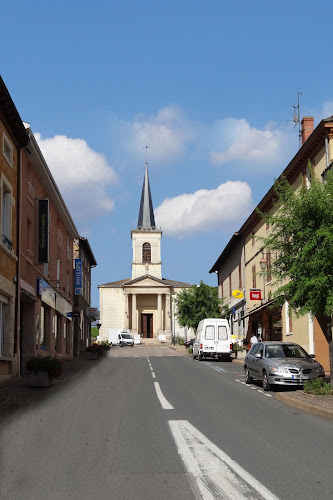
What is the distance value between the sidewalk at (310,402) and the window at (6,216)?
33.9 feet

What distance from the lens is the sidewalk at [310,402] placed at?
39.5ft

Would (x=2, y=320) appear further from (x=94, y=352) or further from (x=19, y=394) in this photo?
(x=94, y=352)

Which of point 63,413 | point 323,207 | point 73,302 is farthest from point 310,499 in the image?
point 73,302

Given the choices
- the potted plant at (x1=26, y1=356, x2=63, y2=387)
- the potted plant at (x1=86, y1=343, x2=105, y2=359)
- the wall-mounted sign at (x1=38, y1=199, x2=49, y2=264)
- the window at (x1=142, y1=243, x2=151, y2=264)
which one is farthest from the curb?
the window at (x1=142, y1=243, x2=151, y2=264)

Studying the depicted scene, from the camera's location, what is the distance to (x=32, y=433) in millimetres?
9398

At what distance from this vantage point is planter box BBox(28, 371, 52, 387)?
18.3 m

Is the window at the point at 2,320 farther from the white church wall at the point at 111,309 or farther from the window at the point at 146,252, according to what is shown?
the window at the point at 146,252

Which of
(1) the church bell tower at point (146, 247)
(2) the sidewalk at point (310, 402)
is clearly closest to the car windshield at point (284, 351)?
(2) the sidewalk at point (310, 402)

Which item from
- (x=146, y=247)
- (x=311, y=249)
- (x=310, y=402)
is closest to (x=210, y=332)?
(x=311, y=249)

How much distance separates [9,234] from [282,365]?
10.2 metres

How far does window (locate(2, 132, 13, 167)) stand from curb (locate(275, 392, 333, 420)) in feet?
39.8

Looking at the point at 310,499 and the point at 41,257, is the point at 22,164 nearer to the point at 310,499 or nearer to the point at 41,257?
the point at 41,257

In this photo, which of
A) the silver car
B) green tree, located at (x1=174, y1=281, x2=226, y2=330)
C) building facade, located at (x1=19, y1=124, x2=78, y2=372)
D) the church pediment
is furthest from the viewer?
the church pediment

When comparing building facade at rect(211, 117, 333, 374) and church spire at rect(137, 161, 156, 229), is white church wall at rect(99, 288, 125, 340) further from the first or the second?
building facade at rect(211, 117, 333, 374)
